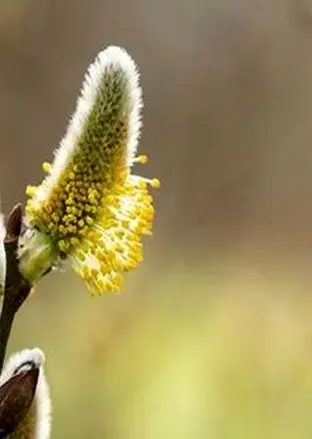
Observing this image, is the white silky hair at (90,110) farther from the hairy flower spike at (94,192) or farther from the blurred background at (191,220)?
the blurred background at (191,220)

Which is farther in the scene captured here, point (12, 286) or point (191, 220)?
point (191, 220)

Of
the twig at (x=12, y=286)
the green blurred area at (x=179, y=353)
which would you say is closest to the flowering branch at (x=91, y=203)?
the twig at (x=12, y=286)

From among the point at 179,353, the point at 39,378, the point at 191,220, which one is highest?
the point at 191,220

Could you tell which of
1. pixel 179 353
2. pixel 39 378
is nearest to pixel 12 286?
pixel 39 378

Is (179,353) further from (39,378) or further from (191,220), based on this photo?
(39,378)

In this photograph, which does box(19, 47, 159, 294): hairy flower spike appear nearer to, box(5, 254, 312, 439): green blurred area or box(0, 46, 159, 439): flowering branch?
box(0, 46, 159, 439): flowering branch

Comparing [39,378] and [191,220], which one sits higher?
[191,220]

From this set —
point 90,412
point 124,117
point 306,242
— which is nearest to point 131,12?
point 306,242

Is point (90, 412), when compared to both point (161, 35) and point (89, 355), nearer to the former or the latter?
point (89, 355)
